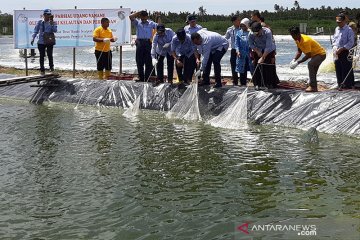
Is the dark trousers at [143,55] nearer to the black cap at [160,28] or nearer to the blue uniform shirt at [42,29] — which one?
the black cap at [160,28]

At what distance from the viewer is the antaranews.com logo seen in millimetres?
5155

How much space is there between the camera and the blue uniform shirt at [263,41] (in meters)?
10.7

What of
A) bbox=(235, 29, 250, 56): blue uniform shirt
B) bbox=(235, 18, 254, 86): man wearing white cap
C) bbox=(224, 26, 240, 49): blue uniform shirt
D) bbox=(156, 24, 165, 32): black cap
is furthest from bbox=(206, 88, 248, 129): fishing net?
bbox=(156, 24, 165, 32): black cap

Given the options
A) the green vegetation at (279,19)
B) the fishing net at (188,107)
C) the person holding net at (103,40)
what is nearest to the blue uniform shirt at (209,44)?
the fishing net at (188,107)

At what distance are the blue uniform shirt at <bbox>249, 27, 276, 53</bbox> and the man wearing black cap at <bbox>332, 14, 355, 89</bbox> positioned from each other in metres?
1.26

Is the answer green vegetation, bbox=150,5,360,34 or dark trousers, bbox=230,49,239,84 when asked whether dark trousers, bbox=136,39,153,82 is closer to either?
dark trousers, bbox=230,49,239,84

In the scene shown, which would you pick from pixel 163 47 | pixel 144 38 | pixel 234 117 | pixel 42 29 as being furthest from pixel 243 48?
pixel 42 29

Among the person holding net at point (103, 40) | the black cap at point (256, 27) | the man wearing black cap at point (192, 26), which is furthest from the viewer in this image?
the person holding net at point (103, 40)

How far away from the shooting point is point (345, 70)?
10.7 m

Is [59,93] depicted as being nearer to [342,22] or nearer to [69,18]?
[69,18]

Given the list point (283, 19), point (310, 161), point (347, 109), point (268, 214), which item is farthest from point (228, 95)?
point (283, 19)

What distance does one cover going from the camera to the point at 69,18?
52.4 feet

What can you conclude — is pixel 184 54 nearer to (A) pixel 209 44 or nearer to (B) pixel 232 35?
(A) pixel 209 44

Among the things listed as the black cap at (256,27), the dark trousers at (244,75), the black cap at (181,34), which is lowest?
the dark trousers at (244,75)
